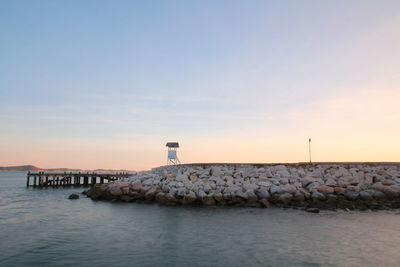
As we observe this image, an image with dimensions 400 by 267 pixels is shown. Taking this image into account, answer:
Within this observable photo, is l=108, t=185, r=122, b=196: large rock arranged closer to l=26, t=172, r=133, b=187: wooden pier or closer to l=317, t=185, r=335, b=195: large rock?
l=317, t=185, r=335, b=195: large rock

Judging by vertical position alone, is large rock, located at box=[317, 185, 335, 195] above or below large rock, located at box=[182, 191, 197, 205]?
above

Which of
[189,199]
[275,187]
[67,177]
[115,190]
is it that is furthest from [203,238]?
[67,177]

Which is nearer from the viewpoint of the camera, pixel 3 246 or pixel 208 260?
pixel 208 260

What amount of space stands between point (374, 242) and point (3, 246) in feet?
37.7

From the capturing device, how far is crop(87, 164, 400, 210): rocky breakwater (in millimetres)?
15328

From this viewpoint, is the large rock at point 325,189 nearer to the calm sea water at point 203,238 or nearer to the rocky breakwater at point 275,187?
the rocky breakwater at point 275,187

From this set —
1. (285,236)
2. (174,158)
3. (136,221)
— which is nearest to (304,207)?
(285,236)

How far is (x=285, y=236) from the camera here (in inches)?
365

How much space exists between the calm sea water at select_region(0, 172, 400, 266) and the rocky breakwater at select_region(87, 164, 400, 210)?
1.94m

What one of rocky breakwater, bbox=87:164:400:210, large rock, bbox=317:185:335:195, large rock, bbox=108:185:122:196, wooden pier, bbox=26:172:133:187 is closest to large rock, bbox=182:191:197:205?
rocky breakwater, bbox=87:164:400:210

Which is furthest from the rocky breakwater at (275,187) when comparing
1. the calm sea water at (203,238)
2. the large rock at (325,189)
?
the calm sea water at (203,238)

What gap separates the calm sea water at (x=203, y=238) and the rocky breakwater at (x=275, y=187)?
194 cm

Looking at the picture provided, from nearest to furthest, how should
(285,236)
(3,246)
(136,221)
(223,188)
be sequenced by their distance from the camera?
(3,246), (285,236), (136,221), (223,188)

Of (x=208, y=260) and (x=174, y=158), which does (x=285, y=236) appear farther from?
(x=174, y=158)
